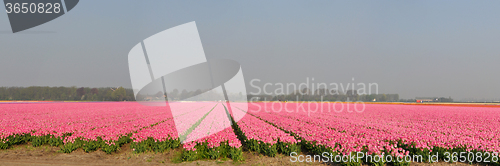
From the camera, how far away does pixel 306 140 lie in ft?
35.0

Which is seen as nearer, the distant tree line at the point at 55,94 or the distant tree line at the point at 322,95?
the distant tree line at the point at 55,94

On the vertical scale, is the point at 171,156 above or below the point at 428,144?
below

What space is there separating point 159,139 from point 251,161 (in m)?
3.95

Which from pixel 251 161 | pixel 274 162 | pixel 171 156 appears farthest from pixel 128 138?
pixel 274 162

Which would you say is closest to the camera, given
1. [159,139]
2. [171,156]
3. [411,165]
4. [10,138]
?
[411,165]

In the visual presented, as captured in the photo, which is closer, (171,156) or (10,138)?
(171,156)

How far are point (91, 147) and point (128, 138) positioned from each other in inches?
65.4

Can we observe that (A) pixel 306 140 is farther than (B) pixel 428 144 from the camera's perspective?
Yes

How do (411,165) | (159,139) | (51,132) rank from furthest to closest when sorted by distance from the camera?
(51,132) < (159,139) < (411,165)

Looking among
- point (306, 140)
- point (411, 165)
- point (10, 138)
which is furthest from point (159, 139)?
point (411, 165)

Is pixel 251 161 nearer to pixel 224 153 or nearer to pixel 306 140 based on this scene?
pixel 224 153

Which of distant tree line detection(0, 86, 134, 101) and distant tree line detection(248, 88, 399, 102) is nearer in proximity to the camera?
distant tree line detection(0, 86, 134, 101)

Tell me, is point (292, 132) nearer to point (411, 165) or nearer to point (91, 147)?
point (411, 165)

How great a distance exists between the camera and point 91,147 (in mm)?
10305
